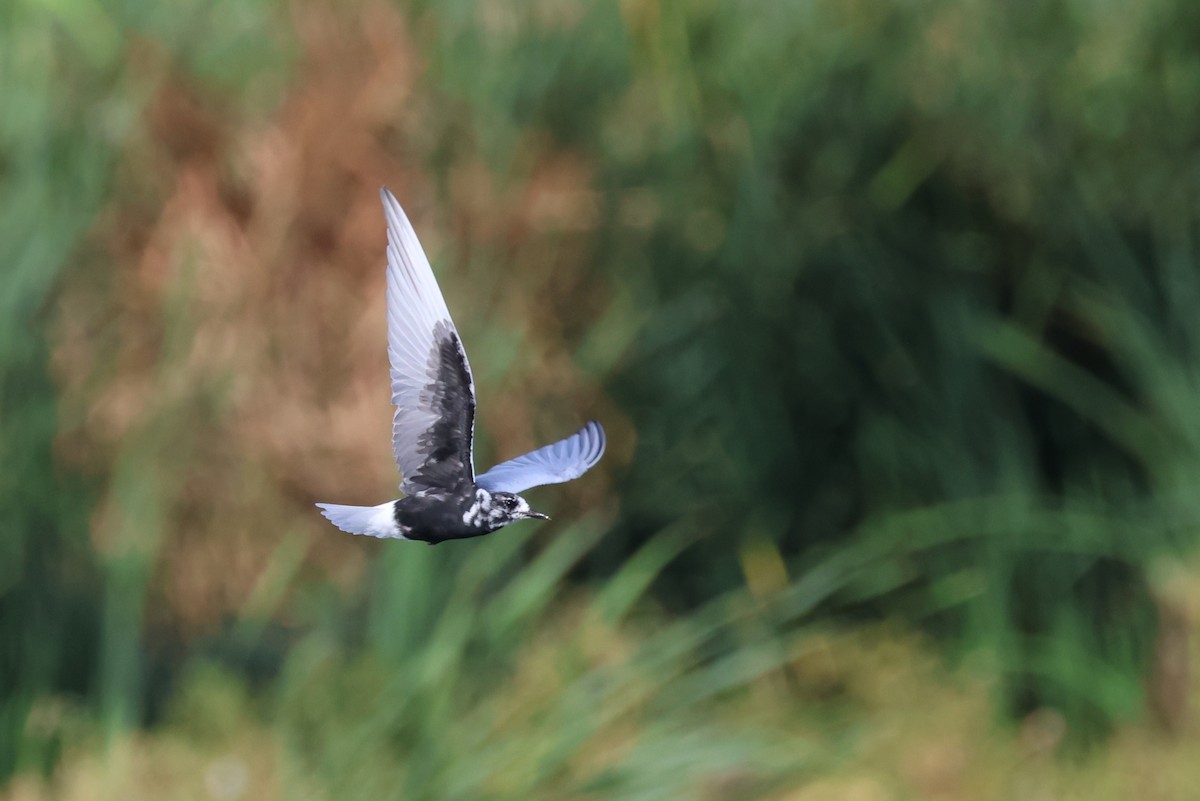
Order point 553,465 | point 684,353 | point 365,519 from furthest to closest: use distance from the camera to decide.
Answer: point 684,353
point 553,465
point 365,519

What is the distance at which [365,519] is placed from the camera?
1.16m

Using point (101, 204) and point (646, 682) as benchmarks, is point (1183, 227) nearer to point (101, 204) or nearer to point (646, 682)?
point (646, 682)

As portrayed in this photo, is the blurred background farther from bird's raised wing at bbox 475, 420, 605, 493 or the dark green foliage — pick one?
bird's raised wing at bbox 475, 420, 605, 493

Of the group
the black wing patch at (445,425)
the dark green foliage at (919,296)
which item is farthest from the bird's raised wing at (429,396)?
the dark green foliage at (919,296)

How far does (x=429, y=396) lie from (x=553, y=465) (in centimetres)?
25

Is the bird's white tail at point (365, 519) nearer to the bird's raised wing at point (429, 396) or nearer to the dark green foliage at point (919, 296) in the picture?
the bird's raised wing at point (429, 396)

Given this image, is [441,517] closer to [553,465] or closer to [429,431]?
[429,431]

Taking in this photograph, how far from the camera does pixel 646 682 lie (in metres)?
2.97

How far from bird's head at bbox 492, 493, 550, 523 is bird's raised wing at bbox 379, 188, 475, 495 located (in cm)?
3

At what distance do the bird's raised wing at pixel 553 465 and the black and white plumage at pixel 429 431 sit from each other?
98mm

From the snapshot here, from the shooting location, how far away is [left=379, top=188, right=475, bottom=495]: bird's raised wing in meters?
1.20

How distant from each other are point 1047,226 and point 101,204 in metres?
2.37

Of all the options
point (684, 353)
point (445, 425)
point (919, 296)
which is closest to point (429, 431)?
point (445, 425)

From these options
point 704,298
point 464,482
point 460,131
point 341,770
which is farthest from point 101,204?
point 464,482
